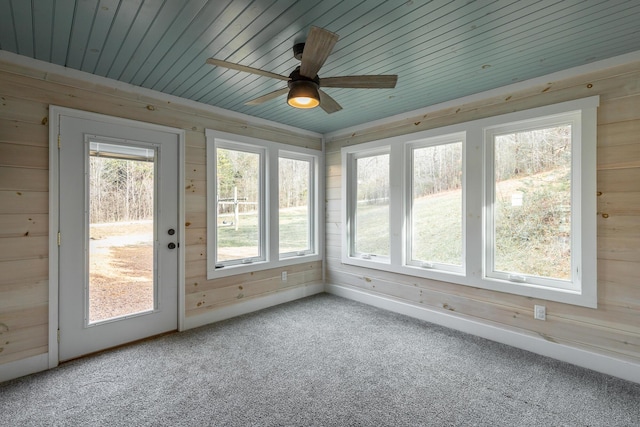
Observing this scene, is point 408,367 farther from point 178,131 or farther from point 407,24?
point 178,131

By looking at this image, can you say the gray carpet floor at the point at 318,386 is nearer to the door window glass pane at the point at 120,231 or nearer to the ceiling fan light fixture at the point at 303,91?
the door window glass pane at the point at 120,231

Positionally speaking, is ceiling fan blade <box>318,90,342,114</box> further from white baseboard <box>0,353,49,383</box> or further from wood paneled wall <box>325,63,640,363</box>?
white baseboard <box>0,353,49,383</box>

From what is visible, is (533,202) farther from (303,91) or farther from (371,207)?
(303,91)

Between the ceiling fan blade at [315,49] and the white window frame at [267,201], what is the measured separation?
1.84 meters

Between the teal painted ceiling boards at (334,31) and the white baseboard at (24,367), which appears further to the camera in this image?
the white baseboard at (24,367)

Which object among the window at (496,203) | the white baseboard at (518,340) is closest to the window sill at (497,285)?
the window at (496,203)

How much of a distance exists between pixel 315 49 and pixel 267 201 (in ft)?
8.04

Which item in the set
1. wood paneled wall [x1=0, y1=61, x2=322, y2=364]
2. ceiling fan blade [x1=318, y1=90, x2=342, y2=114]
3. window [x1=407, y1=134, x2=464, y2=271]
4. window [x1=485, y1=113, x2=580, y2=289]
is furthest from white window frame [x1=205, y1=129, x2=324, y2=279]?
window [x1=485, y1=113, x2=580, y2=289]

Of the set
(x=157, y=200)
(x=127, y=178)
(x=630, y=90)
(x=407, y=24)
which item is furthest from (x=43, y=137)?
(x=630, y=90)

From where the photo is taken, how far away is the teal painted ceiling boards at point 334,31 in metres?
1.74

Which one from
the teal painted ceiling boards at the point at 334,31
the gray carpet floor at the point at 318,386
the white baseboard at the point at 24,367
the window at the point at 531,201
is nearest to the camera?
the teal painted ceiling boards at the point at 334,31

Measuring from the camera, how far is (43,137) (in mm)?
2402

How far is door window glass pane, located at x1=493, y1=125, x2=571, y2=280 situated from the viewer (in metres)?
2.65

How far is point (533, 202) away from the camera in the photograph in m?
2.80
